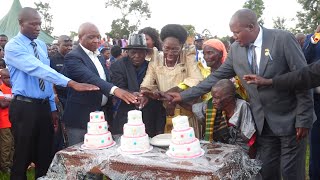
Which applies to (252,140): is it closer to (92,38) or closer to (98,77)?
(98,77)

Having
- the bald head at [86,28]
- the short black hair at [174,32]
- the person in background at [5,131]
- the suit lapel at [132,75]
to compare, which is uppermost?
the bald head at [86,28]

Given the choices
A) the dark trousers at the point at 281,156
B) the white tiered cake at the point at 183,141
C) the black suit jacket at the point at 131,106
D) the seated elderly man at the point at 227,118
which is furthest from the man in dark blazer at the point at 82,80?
the dark trousers at the point at 281,156

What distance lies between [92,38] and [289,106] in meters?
2.17

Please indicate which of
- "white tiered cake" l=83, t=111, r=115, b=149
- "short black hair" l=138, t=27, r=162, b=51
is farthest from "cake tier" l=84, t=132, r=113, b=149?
"short black hair" l=138, t=27, r=162, b=51

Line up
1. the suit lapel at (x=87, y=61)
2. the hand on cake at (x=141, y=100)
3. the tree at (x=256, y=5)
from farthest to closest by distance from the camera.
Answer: the tree at (x=256, y=5) < the suit lapel at (x=87, y=61) < the hand on cake at (x=141, y=100)

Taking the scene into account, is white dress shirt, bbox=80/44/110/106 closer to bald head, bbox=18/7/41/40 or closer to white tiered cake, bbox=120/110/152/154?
bald head, bbox=18/7/41/40

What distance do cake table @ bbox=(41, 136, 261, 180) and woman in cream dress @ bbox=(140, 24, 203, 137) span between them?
0.79 metres

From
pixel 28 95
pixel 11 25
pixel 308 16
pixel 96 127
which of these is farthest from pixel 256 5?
pixel 96 127

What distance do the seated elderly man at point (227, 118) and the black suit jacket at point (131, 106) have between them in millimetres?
582

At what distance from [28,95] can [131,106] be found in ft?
3.76

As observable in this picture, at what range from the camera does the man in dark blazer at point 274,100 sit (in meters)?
3.02

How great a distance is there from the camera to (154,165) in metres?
2.48

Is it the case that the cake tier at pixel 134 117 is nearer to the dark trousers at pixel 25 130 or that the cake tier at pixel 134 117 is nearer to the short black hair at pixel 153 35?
the dark trousers at pixel 25 130

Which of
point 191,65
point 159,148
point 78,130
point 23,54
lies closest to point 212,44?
point 191,65
